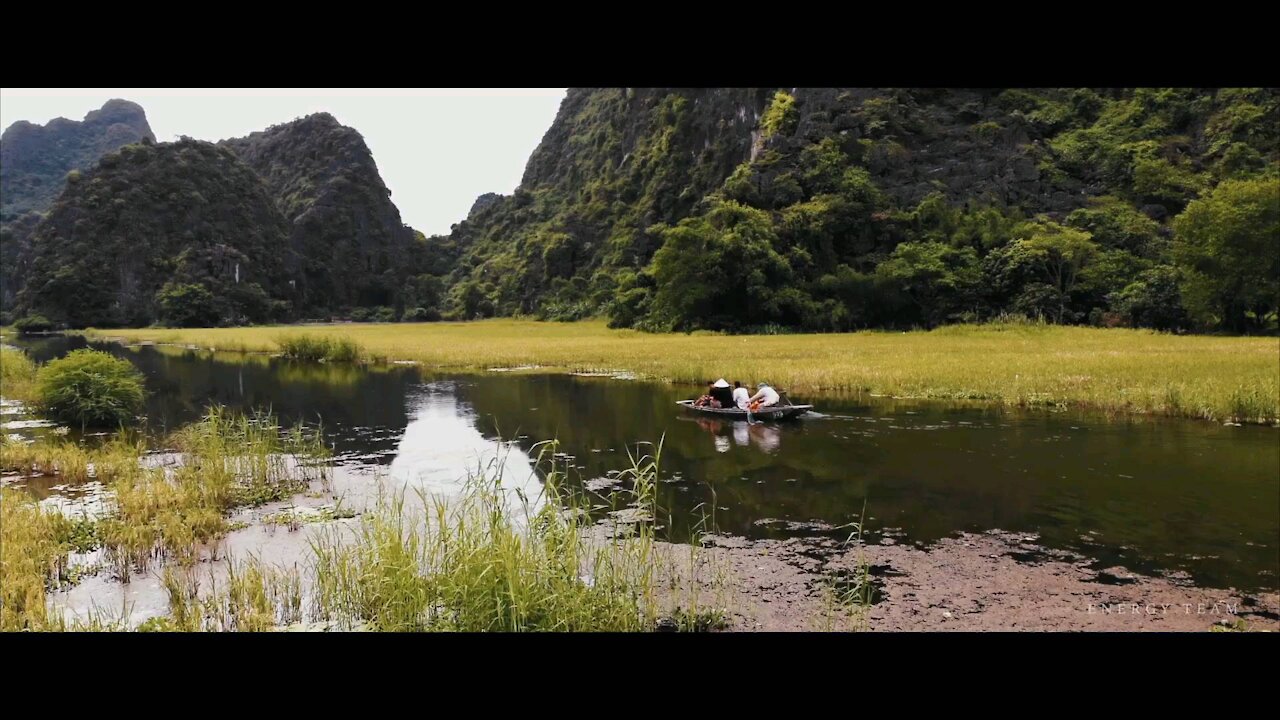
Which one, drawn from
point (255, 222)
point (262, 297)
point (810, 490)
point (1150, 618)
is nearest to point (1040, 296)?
point (810, 490)

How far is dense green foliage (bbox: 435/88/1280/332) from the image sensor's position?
35.4 meters

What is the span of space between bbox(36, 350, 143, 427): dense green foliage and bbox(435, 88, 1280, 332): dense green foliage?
1401 inches

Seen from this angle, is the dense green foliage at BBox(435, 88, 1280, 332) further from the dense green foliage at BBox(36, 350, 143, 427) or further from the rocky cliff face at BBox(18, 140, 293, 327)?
the rocky cliff face at BBox(18, 140, 293, 327)

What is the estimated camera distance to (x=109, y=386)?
16.5 metres

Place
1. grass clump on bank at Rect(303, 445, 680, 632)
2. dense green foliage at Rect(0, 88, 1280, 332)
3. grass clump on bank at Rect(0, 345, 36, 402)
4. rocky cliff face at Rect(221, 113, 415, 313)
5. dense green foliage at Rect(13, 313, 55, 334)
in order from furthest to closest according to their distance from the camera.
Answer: rocky cliff face at Rect(221, 113, 415, 313), dense green foliage at Rect(13, 313, 55, 334), dense green foliage at Rect(0, 88, 1280, 332), grass clump on bank at Rect(0, 345, 36, 402), grass clump on bank at Rect(303, 445, 680, 632)

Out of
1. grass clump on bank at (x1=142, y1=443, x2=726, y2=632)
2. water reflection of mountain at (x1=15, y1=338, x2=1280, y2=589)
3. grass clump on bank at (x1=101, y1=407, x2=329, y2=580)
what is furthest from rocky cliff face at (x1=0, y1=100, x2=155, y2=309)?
grass clump on bank at (x1=142, y1=443, x2=726, y2=632)

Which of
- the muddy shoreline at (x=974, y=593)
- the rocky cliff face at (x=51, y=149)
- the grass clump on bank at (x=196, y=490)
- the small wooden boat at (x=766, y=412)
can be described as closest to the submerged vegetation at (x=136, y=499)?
the grass clump on bank at (x=196, y=490)

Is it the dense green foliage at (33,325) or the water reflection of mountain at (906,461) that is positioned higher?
the dense green foliage at (33,325)

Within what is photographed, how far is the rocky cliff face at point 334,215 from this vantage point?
122500 mm

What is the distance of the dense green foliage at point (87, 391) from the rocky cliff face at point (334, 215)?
351ft

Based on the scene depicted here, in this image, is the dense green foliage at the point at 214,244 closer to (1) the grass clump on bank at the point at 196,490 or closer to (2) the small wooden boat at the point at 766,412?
(1) the grass clump on bank at the point at 196,490

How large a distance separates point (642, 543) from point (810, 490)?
4981 millimetres
